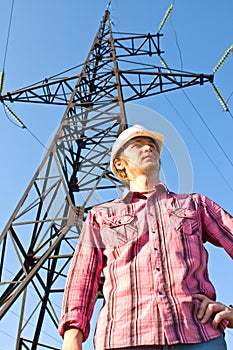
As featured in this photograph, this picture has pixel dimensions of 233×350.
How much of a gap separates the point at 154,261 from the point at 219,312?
0.32m

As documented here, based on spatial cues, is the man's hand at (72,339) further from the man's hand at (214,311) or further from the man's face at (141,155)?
the man's face at (141,155)

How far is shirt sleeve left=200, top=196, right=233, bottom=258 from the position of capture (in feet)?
6.06

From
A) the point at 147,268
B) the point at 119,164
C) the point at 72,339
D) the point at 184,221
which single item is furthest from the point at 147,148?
the point at 72,339

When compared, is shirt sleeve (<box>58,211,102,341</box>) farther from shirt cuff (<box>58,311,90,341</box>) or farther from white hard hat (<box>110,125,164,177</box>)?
white hard hat (<box>110,125,164,177</box>)

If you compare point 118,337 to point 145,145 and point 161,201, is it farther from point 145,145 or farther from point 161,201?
point 145,145

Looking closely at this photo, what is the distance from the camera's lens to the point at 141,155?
2189mm

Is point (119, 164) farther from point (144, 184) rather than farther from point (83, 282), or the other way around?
point (83, 282)

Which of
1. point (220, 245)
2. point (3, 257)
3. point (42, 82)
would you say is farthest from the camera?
point (42, 82)

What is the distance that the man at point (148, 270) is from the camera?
158 centimetres

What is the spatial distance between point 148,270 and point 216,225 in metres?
0.40

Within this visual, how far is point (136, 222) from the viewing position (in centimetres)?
195

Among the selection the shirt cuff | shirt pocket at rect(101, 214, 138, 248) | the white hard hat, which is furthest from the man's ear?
the shirt cuff

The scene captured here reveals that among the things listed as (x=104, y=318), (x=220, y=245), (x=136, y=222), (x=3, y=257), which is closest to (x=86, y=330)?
(x=104, y=318)

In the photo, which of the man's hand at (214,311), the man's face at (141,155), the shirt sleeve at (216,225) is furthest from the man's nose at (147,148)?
the man's hand at (214,311)
